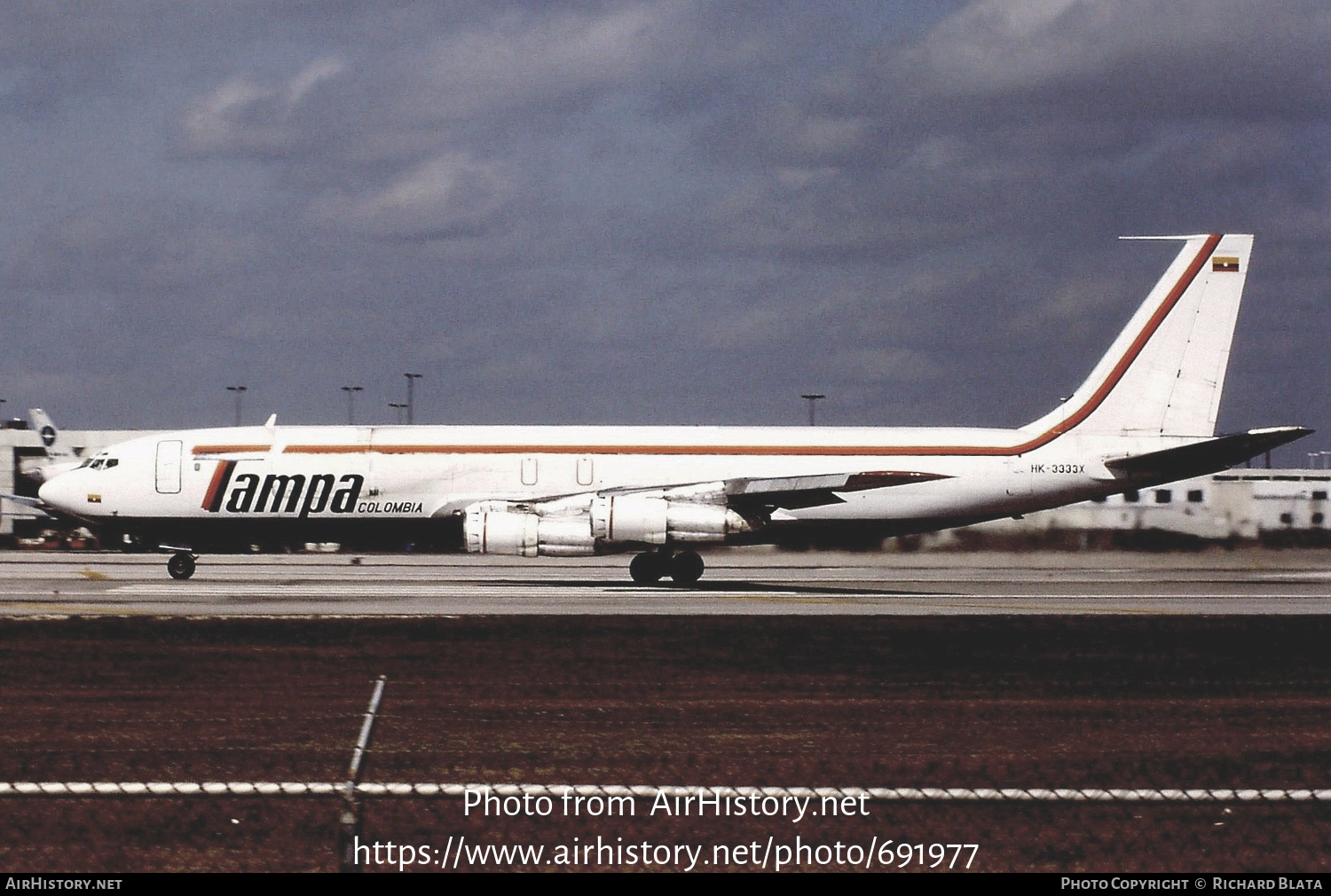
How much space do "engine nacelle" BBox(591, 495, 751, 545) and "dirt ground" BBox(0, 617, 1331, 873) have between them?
923 centimetres

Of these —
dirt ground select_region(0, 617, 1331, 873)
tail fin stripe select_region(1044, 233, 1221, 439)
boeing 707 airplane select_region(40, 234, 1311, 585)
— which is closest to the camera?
dirt ground select_region(0, 617, 1331, 873)

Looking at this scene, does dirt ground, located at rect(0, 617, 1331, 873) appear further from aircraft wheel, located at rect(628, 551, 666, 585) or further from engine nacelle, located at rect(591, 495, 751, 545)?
aircraft wheel, located at rect(628, 551, 666, 585)

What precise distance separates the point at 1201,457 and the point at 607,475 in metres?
15.7

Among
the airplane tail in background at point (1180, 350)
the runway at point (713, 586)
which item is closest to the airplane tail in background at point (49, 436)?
the runway at point (713, 586)

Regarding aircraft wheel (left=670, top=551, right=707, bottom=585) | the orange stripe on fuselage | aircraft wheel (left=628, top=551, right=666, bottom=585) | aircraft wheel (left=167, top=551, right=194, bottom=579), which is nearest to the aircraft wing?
the orange stripe on fuselage

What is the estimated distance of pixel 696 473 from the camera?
37.7 meters

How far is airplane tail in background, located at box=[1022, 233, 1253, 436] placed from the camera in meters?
39.6

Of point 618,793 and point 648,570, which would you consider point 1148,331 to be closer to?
point 648,570

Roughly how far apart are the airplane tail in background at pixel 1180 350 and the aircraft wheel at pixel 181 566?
78.8 ft

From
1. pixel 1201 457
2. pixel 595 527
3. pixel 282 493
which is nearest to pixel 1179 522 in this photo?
pixel 1201 457

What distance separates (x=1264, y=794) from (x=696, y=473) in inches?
1202

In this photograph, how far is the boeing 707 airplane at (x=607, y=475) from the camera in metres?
37.0
